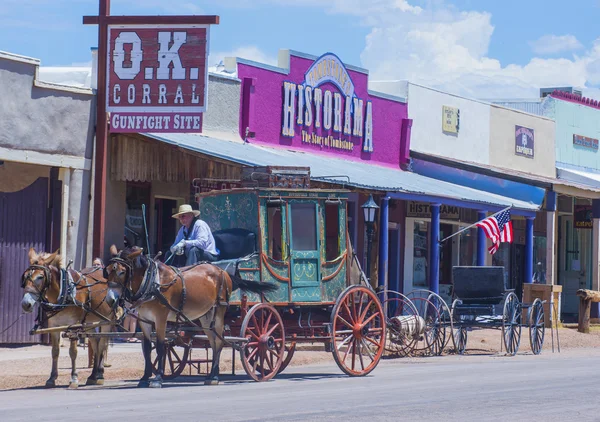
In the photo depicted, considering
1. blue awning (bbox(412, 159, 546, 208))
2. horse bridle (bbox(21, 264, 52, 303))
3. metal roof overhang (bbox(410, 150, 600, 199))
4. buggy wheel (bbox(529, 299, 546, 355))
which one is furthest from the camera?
blue awning (bbox(412, 159, 546, 208))

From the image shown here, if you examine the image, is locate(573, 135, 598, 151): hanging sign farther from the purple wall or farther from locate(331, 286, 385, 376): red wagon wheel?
locate(331, 286, 385, 376): red wagon wheel

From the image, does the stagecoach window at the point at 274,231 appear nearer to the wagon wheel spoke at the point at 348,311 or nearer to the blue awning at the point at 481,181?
the wagon wheel spoke at the point at 348,311

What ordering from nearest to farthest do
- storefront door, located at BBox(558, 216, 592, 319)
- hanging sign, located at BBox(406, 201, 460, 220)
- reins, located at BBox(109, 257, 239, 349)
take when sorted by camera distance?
reins, located at BBox(109, 257, 239, 349), hanging sign, located at BBox(406, 201, 460, 220), storefront door, located at BBox(558, 216, 592, 319)

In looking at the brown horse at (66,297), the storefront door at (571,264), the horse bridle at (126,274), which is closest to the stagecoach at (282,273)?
the brown horse at (66,297)

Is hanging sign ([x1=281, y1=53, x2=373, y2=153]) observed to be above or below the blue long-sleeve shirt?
above

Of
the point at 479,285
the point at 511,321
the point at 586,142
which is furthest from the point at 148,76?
the point at 586,142

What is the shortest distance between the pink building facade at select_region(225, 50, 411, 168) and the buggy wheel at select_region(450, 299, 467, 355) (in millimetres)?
5712

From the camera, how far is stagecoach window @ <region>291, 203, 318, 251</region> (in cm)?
1469

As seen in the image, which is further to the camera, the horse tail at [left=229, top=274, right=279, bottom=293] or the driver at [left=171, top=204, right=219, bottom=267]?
the driver at [left=171, top=204, right=219, bottom=267]

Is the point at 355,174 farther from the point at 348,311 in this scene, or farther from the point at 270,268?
the point at 270,268

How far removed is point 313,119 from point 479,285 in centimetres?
669

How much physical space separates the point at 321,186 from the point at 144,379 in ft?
27.0

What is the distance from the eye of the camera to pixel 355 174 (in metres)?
23.4

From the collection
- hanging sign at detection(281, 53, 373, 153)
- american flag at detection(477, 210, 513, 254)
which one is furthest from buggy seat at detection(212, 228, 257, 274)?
american flag at detection(477, 210, 513, 254)
